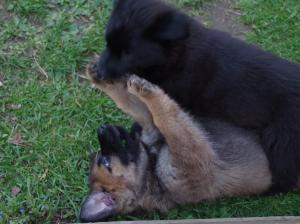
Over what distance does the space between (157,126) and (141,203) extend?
21.6 inches

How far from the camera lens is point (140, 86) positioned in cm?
410

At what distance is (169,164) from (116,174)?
382 millimetres

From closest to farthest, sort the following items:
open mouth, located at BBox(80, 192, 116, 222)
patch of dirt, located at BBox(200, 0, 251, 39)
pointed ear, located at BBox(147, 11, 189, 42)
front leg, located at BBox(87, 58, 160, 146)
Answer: open mouth, located at BBox(80, 192, 116, 222) < pointed ear, located at BBox(147, 11, 189, 42) < front leg, located at BBox(87, 58, 160, 146) < patch of dirt, located at BBox(200, 0, 251, 39)

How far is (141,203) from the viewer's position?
13.7 feet

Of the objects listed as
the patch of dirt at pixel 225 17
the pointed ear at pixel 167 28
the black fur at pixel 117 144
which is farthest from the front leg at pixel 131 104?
the patch of dirt at pixel 225 17

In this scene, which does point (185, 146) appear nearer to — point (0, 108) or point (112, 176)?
point (112, 176)

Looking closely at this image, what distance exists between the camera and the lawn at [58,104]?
14.0 feet

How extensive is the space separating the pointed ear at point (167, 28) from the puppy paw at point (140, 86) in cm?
31

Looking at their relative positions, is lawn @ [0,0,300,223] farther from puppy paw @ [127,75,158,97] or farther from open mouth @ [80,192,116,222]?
puppy paw @ [127,75,158,97]

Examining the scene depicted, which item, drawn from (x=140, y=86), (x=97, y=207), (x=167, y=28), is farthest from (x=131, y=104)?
(x=97, y=207)

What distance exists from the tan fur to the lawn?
0.14m

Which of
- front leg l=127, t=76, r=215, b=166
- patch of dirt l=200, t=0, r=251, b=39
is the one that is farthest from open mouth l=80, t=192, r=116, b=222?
patch of dirt l=200, t=0, r=251, b=39

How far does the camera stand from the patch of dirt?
5496 mm

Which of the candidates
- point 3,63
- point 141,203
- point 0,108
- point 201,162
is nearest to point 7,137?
point 0,108
